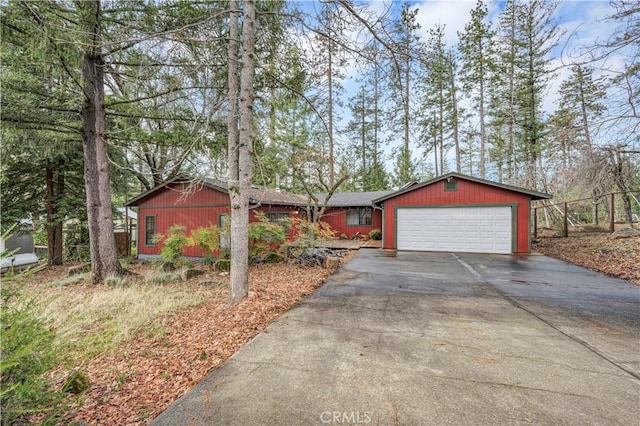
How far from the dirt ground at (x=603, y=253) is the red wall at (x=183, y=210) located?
11.7 metres

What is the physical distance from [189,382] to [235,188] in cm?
314

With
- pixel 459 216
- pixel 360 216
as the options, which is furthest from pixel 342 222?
pixel 459 216

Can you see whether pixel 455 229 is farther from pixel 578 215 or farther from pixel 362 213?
pixel 578 215

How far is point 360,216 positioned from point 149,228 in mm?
11792

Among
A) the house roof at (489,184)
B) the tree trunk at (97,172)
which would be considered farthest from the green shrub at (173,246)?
the house roof at (489,184)

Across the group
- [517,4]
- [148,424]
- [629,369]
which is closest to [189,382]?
[148,424]

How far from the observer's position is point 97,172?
7676mm

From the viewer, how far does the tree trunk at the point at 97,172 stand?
729 cm

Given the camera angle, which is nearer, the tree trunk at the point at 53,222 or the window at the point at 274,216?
the tree trunk at the point at 53,222

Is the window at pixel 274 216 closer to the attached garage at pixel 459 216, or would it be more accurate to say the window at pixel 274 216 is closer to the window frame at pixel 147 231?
the attached garage at pixel 459 216

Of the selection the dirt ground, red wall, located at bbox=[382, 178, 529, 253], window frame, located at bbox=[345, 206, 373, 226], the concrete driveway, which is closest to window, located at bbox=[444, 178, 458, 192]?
red wall, located at bbox=[382, 178, 529, 253]

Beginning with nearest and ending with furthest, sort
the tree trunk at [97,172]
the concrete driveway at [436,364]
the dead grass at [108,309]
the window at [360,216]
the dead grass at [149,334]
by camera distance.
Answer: the concrete driveway at [436,364], the dead grass at [149,334], the dead grass at [108,309], the tree trunk at [97,172], the window at [360,216]

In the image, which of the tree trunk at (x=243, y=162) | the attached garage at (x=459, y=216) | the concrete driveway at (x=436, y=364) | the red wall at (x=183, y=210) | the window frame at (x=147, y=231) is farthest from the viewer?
the window frame at (x=147, y=231)

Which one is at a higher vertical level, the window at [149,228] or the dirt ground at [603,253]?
the window at [149,228]
